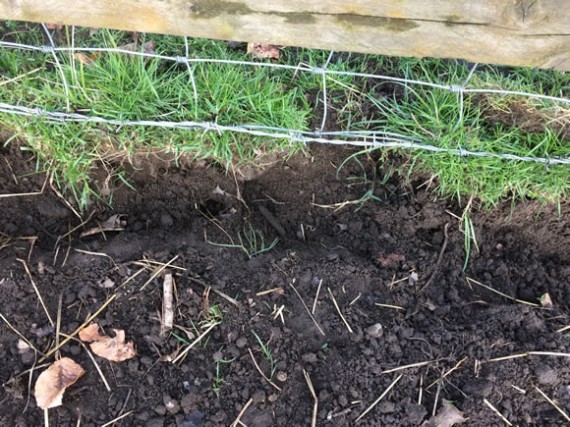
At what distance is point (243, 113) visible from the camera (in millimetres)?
2227

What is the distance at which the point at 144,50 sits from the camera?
2367mm

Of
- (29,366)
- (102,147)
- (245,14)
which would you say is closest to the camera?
(245,14)

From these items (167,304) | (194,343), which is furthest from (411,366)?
(167,304)

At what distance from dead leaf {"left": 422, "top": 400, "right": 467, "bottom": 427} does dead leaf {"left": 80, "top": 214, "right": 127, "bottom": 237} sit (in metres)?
1.40

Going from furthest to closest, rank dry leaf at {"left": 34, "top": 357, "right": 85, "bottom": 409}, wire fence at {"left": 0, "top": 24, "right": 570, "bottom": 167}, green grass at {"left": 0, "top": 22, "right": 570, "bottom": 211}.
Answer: green grass at {"left": 0, "top": 22, "right": 570, "bottom": 211}
wire fence at {"left": 0, "top": 24, "right": 570, "bottom": 167}
dry leaf at {"left": 34, "top": 357, "right": 85, "bottom": 409}

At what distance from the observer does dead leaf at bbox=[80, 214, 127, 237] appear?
2260 millimetres

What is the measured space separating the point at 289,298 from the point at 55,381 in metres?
0.85

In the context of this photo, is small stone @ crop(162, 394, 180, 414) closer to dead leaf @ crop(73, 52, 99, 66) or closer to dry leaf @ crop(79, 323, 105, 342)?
dry leaf @ crop(79, 323, 105, 342)

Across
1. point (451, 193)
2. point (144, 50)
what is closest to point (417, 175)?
point (451, 193)

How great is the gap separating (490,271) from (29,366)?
1822 millimetres

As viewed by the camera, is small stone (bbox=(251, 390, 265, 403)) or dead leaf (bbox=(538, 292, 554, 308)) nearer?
small stone (bbox=(251, 390, 265, 403))

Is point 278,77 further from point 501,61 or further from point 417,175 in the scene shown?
point 501,61

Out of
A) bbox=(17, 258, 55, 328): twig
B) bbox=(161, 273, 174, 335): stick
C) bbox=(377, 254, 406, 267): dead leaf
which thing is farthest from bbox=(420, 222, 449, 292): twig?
bbox=(17, 258, 55, 328): twig

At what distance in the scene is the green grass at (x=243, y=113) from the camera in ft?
7.14
